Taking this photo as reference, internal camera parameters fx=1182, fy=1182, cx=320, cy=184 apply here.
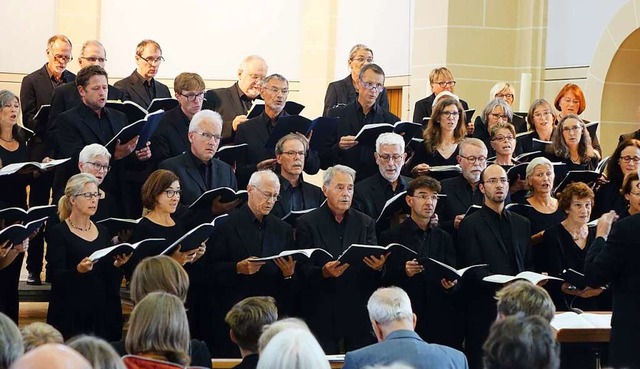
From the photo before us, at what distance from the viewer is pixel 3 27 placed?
1222cm

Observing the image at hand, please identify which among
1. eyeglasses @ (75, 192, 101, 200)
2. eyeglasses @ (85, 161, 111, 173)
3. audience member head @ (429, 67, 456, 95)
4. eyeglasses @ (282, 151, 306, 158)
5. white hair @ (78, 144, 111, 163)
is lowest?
eyeglasses @ (75, 192, 101, 200)

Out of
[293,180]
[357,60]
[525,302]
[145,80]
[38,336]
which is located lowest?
[38,336]

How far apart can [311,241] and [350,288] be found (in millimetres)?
387

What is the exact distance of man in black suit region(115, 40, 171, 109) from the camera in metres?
8.76

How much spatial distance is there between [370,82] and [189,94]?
134cm

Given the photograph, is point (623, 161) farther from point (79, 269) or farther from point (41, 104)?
point (41, 104)

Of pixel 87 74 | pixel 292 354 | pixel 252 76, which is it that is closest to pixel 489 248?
pixel 252 76

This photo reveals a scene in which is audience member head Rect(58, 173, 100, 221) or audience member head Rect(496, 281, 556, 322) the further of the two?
audience member head Rect(58, 173, 100, 221)

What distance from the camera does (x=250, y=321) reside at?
4.69 metres

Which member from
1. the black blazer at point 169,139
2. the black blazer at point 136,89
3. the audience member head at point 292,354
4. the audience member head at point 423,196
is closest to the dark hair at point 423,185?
the audience member head at point 423,196

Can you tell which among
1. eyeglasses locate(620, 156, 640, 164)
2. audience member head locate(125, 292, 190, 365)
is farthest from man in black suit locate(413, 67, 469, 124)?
audience member head locate(125, 292, 190, 365)

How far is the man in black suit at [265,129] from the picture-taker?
26.6 ft

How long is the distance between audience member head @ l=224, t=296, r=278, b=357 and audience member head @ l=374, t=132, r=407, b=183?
3121 millimetres

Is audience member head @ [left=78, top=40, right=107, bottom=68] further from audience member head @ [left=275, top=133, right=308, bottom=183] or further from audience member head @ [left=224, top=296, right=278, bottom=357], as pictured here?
audience member head @ [left=224, top=296, right=278, bottom=357]
